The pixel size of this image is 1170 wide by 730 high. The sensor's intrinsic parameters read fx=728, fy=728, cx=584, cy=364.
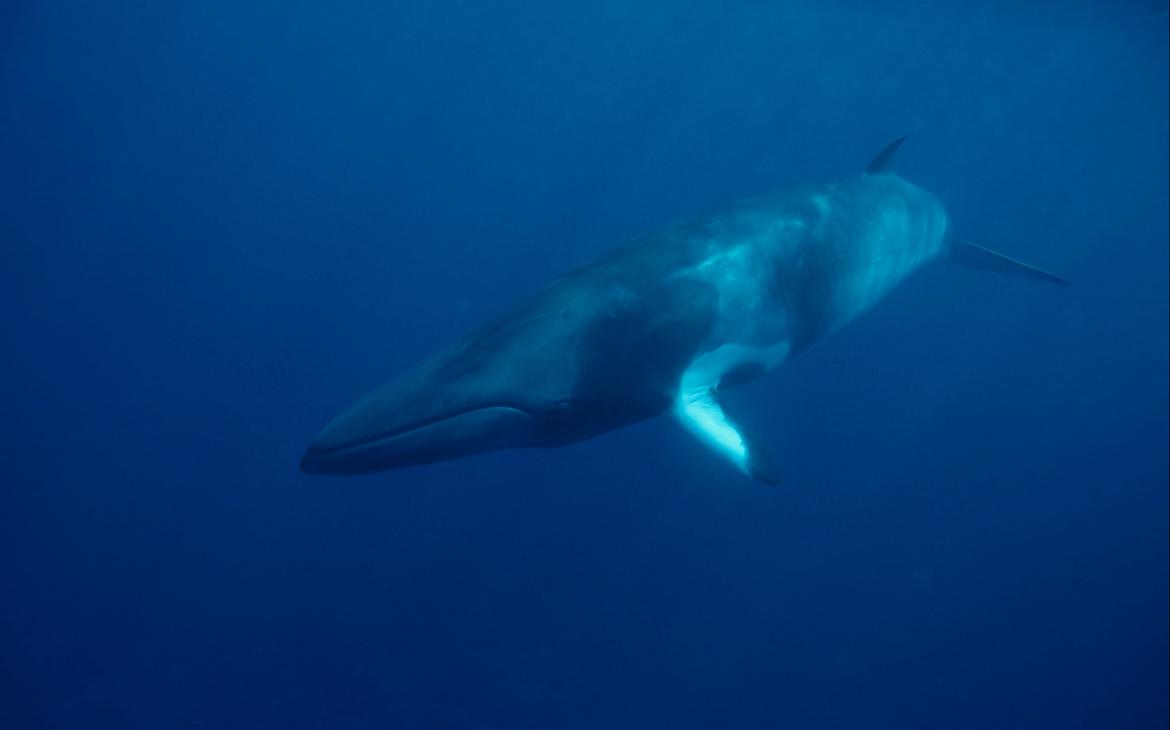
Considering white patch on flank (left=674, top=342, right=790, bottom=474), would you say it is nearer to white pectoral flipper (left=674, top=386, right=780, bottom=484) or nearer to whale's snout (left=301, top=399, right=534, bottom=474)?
white pectoral flipper (left=674, top=386, right=780, bottom=484)

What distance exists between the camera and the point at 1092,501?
65.6 feet

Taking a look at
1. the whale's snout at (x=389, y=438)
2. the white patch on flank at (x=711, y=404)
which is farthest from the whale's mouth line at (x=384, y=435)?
the white patch on flank at (x=711, y=404)

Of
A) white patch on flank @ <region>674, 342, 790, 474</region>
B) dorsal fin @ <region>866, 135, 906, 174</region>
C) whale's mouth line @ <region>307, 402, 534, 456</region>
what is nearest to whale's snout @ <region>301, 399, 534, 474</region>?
whale's mouth line @ <region>307, 402, 534, 456</region>

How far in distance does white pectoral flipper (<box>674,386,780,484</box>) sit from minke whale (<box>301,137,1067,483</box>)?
1 centimetres

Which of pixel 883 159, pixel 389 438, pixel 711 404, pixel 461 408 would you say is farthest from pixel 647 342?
pixel 883 159

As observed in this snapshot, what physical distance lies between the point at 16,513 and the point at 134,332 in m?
6.99

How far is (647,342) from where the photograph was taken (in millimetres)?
6199

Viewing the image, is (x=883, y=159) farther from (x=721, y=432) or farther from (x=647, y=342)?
(x=647, y=342)

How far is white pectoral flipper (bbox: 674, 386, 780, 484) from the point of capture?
6316 mm

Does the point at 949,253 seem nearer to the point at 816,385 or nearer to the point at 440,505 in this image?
the point at 816,385

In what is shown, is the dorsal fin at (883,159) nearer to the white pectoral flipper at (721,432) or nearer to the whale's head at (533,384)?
the whale's head at (533,384)

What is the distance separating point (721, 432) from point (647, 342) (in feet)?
3.82

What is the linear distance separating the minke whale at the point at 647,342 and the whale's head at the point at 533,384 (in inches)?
0.5

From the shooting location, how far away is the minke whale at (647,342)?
5219mm
